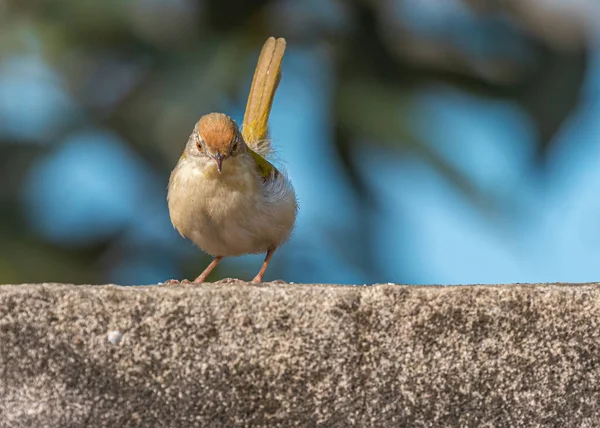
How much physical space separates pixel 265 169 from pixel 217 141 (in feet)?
0.91

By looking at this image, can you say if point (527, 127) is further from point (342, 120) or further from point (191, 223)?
point (191, 223)

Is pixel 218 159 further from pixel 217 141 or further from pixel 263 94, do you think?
pixel 263 94

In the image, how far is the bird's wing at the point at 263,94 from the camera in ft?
15.3

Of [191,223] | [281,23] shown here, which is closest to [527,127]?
[281,23]

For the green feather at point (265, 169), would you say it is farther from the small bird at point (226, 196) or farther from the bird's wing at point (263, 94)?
the bird's wing at point (263, 94)

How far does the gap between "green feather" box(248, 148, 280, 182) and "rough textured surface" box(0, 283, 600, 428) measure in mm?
1969

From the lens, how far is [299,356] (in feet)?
6.78

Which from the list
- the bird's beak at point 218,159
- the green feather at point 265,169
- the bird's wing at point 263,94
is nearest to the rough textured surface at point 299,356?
the bird's beak at point 218,159

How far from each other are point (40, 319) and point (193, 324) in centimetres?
31

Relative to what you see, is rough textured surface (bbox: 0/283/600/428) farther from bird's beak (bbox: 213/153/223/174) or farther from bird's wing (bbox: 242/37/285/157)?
bird's wing (bbox: 242/37/285/157)

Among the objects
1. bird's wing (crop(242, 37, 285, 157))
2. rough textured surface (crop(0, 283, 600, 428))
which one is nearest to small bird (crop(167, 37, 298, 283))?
bird's wing (crop(242, 37, 285, 157))

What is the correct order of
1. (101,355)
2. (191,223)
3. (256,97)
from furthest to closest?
(256,97) < (191,223) < (101,355)

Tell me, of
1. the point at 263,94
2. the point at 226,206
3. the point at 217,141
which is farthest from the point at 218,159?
the point at 263,94

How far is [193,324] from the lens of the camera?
205 centimetres
